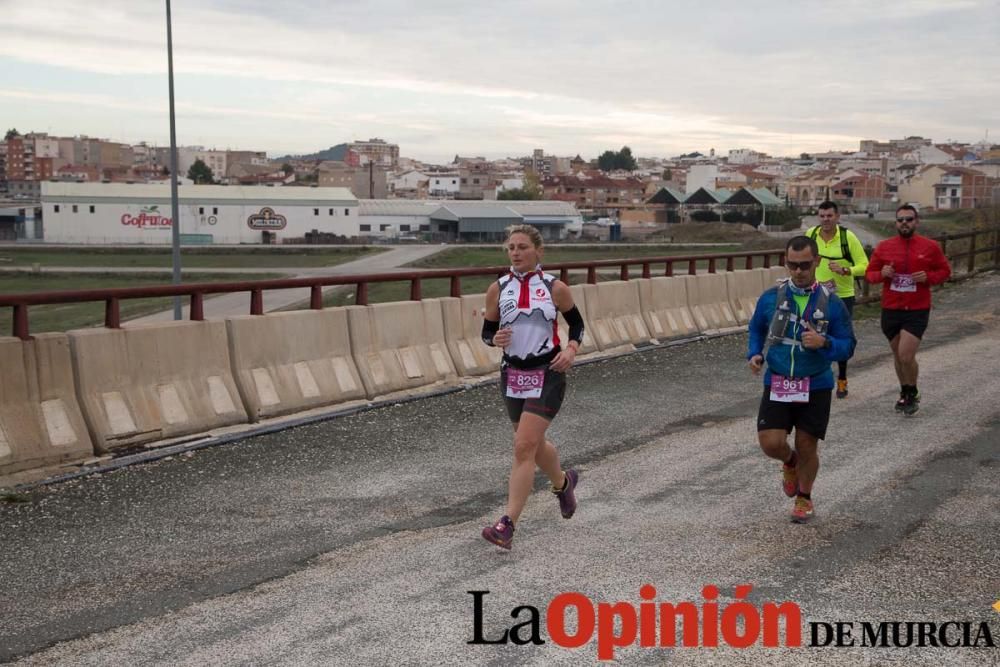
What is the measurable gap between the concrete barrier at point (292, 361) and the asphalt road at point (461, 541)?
47 cm

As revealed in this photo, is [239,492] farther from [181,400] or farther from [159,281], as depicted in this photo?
[159,281]

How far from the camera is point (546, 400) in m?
6.96

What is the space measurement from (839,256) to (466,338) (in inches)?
173

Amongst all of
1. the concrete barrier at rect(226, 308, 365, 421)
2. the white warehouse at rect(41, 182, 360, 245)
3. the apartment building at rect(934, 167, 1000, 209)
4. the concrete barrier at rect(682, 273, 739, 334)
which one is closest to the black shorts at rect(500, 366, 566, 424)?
the concrete barrier at rect(226, 308, 365, 421)

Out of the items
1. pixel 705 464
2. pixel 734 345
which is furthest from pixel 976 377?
pixel 705 464

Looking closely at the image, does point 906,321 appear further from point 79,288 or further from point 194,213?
point 194,213

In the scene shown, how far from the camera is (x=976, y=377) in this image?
13.6m

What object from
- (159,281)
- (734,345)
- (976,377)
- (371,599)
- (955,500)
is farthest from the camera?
(159,281)

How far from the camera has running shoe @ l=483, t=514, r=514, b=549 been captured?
22.0 feet

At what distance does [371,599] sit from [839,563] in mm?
2654

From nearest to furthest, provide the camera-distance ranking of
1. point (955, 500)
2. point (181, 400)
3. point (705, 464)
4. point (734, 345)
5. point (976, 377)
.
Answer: point (955, 500), point (705, 464), point (181, 400), point (976, 377), point (734, 345)

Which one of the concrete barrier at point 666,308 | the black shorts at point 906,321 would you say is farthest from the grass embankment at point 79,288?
the black shorts at point 906,321

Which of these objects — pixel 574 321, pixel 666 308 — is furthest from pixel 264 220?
pixel 574 321

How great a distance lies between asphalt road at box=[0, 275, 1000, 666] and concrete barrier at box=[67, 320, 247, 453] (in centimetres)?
51
